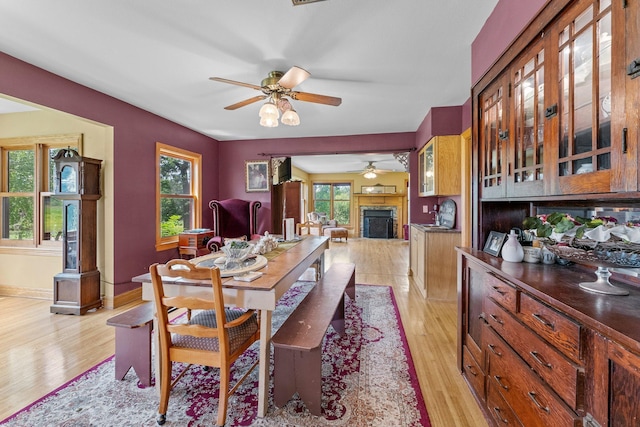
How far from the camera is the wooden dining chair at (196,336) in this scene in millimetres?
1421

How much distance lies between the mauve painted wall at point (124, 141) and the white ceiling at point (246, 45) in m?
0.13

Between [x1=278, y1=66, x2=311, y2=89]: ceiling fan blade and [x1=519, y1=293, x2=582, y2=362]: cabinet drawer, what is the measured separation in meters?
1.95

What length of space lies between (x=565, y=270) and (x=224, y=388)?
6.03 ft

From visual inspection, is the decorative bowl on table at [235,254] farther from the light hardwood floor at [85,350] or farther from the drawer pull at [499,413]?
the drawer pull at [499,413]

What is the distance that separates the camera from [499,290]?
4.61ft

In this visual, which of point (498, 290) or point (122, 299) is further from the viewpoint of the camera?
point (122, 299)

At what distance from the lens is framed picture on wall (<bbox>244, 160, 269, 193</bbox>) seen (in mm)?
5172

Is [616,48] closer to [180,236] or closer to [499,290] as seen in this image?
[499,290]

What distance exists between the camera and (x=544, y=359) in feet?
3.44

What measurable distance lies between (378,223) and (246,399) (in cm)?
838

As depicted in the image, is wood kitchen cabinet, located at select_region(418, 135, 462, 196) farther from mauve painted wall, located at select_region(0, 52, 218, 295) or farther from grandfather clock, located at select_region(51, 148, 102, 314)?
grandfather clock, located at select_region(51, 148, 102, 314)

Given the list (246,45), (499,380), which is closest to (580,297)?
(499,380)

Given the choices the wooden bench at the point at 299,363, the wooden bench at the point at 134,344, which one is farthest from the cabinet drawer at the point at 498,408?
the wooden bench at the point at 134,344

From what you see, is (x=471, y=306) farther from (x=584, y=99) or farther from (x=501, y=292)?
(x=584, y=99)
